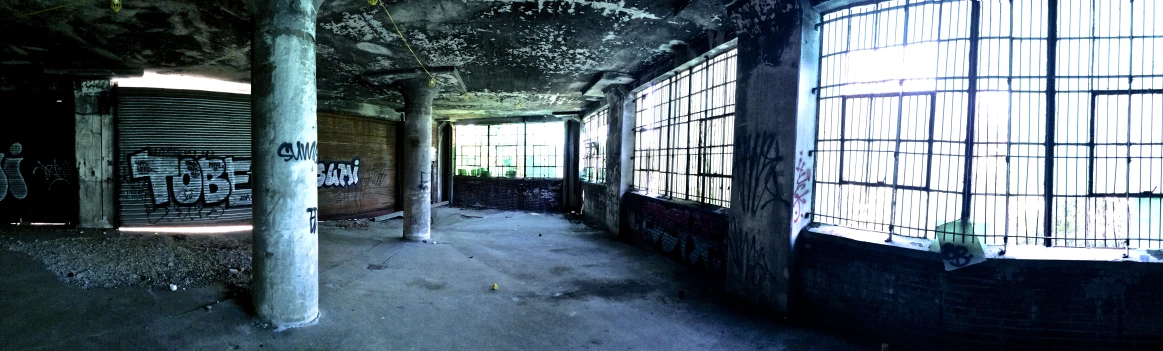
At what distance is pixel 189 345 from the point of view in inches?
171

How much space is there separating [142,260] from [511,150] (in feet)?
43.2

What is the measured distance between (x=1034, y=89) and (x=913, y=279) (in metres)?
2.07

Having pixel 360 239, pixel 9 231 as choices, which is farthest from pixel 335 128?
pixel 9 231

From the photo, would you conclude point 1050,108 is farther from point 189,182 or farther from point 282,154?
point 189,182

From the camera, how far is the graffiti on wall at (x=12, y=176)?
984cm

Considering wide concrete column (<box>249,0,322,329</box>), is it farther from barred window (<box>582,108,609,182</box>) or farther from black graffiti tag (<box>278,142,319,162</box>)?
barred window (<box>582,108,609,182</box>)

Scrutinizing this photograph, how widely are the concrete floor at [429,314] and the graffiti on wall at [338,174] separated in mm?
5907

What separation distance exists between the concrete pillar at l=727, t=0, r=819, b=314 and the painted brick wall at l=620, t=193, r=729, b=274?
126 centimetres

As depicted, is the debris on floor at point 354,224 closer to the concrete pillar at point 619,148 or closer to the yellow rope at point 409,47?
the yellow rope at point 409,47

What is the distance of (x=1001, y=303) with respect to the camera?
4.36 metres

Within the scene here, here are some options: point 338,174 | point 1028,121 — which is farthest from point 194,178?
point 1028,121

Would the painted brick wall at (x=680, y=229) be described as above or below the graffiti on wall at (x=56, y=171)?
below

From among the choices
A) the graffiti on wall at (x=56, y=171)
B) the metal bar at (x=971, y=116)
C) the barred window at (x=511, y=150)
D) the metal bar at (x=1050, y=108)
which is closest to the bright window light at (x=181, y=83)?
the graffiti on wall at (x=56, y=171)

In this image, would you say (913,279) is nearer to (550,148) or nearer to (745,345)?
(745,345)
